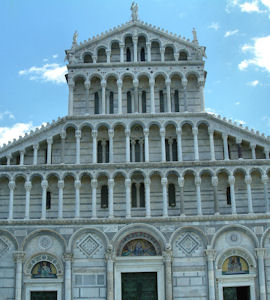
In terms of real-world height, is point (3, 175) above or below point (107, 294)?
above

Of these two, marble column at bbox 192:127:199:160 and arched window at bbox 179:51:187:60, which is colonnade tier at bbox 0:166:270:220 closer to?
marble column at bbox 192:127:199:160

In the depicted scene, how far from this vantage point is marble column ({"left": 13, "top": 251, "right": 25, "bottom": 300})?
20.1 m

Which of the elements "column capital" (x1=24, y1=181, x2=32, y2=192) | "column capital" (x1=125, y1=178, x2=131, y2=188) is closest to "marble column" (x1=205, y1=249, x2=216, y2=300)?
"column capital" (x1=125, y1=178, x2=131, y2=188)

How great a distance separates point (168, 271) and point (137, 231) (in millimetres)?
2088

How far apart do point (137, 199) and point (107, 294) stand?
423 cm

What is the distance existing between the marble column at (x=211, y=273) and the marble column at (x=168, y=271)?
154cm

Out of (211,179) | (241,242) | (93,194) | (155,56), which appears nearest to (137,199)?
(93,194)

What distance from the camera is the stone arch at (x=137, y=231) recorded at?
67.8 feet

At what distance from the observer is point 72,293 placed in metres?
20.3

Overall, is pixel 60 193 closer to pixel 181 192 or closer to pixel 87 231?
pixel 87 231

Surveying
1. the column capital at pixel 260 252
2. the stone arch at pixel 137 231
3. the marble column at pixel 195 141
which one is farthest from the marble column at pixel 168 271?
the marble column at pixel 195 141

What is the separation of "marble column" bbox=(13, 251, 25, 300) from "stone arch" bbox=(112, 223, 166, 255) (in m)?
3.92

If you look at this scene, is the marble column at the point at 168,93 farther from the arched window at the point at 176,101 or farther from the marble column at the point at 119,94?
the marble column at the point at 119,94

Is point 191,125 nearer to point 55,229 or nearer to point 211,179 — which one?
point 211,179
